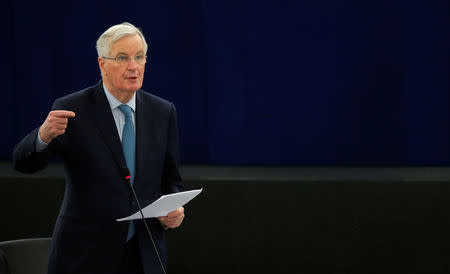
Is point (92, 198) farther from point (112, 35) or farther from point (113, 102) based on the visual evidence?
point (112, 35)

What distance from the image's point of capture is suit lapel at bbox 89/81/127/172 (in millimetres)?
1905

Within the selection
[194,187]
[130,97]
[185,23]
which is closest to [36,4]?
[185,23]

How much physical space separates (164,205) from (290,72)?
2.02 m

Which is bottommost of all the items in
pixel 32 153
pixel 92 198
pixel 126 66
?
pixel 92 198

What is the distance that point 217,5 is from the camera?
12.1 feet

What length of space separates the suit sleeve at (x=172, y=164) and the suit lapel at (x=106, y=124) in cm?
22

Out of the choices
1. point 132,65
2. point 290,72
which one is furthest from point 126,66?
point 290,72

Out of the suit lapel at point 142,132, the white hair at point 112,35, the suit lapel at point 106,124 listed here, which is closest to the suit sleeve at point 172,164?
the suit lapel at point 142,132

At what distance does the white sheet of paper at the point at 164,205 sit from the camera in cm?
173

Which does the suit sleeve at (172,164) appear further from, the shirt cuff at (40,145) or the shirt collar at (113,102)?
the shirt cuff at (40,145)

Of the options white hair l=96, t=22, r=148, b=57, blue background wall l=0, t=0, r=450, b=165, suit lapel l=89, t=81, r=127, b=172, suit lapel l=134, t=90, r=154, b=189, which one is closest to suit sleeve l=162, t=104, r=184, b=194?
suit lapel l=134, t=90, r=154, b=189

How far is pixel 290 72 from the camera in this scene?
11.9 ft

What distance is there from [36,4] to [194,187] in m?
1.57

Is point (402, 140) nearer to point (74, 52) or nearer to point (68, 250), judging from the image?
point (74, 52)
